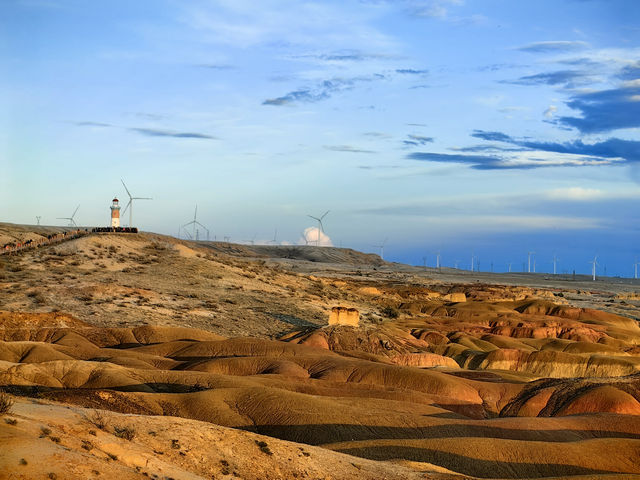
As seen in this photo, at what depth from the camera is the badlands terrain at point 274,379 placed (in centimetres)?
1510

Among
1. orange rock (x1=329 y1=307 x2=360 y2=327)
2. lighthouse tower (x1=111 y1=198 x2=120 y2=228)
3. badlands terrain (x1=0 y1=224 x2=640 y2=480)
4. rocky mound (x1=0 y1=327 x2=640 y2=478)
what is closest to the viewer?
badlands terrain (x1=0 y1=224 x2=640 y2=480)

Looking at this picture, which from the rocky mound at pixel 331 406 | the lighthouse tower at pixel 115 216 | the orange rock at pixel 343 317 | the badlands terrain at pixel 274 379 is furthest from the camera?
the lighthouse tower at pixel 115 216

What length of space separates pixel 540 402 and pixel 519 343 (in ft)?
80.3

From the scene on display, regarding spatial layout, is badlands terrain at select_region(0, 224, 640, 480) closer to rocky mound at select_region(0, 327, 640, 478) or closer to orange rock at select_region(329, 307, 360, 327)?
rocky mound at select_region(0, 327, 640, 478)

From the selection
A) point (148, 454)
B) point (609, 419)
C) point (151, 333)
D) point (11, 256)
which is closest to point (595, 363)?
point (609, 419)

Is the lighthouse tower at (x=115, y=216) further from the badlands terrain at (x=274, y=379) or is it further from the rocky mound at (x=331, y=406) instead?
the rocky mound at (x=331, y=406)

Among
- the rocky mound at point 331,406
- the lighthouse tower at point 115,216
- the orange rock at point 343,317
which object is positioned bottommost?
the rocky mound at point 331,406

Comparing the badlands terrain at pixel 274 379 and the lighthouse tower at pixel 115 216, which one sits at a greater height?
the lighthouse tower at pixel 115 216

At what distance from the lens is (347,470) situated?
52.0 ft

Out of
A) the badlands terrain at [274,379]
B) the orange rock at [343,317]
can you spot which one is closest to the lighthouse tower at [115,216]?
the badlands terrain at [274,379]

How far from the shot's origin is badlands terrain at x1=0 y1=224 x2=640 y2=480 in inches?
595

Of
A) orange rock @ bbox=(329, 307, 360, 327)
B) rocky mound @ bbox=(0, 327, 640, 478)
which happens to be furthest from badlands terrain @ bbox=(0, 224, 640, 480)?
orange rock @ bbox=(329, 307, 360, 327)

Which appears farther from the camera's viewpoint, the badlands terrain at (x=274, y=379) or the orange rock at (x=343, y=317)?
the orange rock at (x=343, y=317)

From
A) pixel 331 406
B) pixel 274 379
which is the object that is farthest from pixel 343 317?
pixel 331 406
